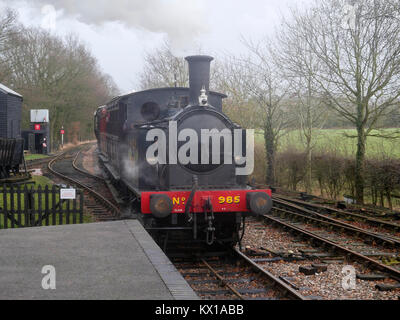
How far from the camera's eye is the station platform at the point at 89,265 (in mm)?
4480

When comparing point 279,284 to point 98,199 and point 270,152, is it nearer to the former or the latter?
point 98,199

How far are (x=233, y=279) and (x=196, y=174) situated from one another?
2020 mm

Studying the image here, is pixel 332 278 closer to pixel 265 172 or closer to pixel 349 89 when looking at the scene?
pixel 349 89

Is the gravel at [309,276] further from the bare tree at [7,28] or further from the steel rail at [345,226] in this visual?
the bare tree at [7,28]

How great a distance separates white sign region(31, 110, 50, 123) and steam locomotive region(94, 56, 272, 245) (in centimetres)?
3179


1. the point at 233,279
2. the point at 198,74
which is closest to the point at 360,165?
the point at 198,74

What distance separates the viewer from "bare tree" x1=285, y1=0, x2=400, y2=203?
553 inches

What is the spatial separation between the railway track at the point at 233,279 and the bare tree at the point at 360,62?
28.0 ft

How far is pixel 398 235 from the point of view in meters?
9.52

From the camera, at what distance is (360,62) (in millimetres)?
Answer: 14656

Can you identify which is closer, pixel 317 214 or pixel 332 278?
pixel 332 278

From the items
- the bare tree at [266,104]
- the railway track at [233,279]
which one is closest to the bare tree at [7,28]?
the bare tree at [266,104]

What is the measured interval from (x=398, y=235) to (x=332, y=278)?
11.8 ft
